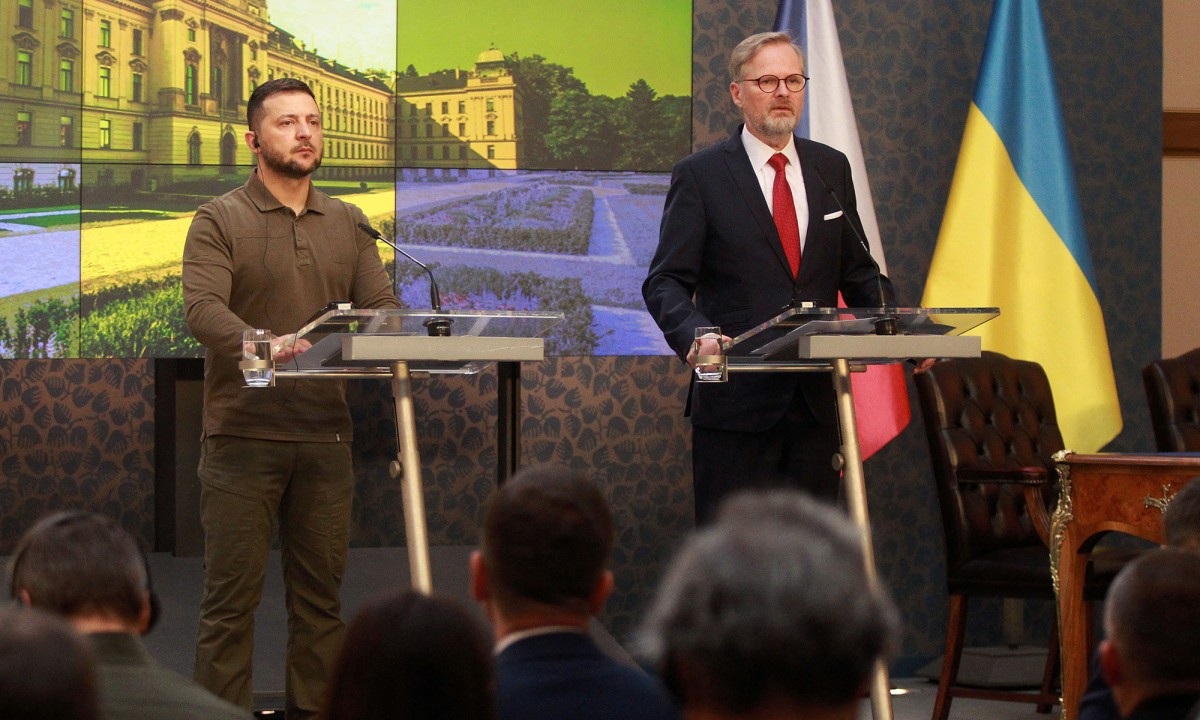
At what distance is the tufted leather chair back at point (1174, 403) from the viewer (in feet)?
14.2

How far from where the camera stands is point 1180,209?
19.4ft

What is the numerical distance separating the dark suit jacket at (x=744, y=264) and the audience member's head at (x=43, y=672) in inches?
82.4

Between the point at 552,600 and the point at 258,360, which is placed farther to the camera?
the point at 258,360

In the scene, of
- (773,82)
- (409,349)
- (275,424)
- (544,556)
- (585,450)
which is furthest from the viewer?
(585,450)

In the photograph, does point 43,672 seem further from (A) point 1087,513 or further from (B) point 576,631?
(A) point 1087,513

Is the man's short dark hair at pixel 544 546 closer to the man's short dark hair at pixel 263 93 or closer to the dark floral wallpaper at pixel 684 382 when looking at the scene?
the man's short dark hair at pixel 263 93

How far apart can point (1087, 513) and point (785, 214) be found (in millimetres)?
1055

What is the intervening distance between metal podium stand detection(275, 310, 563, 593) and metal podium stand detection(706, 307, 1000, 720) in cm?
39

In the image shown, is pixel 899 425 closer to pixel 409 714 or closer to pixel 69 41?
pixel 69 41

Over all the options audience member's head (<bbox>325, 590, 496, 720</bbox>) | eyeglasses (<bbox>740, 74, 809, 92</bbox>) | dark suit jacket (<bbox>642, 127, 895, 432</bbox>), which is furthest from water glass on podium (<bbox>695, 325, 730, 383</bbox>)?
audience member's head (<bbox>325, 590, 496, 720</bbox>)

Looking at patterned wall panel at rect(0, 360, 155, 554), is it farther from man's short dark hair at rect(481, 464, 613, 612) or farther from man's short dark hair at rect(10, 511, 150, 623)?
man's short dark hair at rect(481, 464, 613, 612)

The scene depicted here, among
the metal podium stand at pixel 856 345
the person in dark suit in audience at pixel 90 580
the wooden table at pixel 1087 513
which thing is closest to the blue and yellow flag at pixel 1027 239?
the wooden table at pixel 1087 513

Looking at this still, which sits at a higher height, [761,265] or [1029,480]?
[761,265]

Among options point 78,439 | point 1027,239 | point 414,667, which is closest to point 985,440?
point 1027,239
